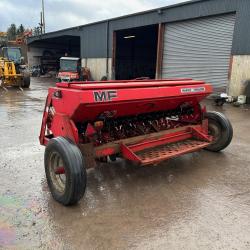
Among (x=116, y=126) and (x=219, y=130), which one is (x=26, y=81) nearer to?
(x=116, y=126)

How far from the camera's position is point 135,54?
89.0 feet

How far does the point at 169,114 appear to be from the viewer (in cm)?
485

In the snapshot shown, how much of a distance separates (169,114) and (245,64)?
8.87 metres

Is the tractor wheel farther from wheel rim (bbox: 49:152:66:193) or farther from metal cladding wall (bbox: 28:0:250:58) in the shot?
wheel rim (bbox: 49:152:66:193)

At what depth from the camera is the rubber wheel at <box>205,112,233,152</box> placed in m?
4.92

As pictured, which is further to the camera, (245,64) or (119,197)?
(245,64)

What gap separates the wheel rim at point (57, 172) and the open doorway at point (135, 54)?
20.5 m

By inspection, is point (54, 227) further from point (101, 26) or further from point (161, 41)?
point (101, 26)

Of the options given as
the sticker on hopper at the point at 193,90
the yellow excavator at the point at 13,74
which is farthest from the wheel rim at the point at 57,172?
the yellow excavator at the point at 13,74

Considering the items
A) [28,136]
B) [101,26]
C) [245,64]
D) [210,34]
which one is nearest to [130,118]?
[28,136]

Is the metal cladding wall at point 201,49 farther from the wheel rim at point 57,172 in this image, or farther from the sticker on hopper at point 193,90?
the wheel rim at point 57,172

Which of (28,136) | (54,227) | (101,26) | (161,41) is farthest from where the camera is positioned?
(101,26)

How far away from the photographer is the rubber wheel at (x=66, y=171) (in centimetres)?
308

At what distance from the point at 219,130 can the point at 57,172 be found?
2860 millimetres
